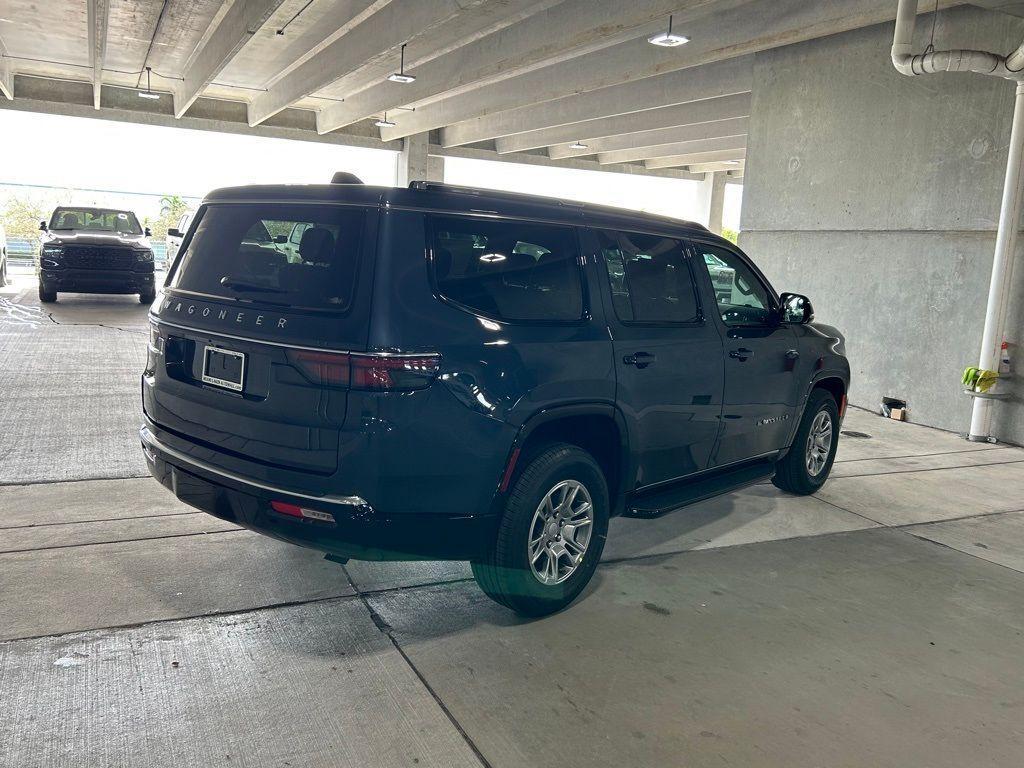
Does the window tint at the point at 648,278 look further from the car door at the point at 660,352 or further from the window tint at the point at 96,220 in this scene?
the window tint at the point at 96,220

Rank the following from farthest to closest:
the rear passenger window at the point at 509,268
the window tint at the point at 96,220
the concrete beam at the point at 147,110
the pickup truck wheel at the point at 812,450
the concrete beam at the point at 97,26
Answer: the concrete beam at the point at 147,110 < the window tint at the point at 96,220 < the concrete beam at the point at 97,26 < the pickup truck wheel at the point at 812,450 < the rear passenger window at the point at 509,268

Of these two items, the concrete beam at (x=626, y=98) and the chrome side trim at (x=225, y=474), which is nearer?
the chrome side trim at (x=225, y=474)

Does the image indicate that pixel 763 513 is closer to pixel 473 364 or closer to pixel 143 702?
pixel 473 364

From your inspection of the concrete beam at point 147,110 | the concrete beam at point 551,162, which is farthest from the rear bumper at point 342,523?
the concrete beam at point 551,162

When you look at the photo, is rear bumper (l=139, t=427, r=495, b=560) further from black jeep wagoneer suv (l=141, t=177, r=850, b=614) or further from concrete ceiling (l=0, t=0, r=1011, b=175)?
concrete ceiling (l=0, t=0, r=1011, b=175)

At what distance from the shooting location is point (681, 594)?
411 cm

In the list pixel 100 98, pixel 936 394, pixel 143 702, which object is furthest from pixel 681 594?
pixel 100 98

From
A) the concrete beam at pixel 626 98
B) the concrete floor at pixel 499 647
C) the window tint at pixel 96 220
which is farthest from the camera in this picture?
the window tint at pixel 96 220

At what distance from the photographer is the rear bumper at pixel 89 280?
14.2 meters

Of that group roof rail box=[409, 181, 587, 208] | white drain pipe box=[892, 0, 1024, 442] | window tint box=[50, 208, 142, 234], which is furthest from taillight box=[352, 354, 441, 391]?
window tint box=[50, 208, 142, 234]

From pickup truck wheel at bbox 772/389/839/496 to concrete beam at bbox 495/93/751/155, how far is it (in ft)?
30.1

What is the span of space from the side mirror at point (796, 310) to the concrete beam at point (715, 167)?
75.4 feet

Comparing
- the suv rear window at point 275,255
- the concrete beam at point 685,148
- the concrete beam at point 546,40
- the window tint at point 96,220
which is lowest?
the suv rear window at point 275,255

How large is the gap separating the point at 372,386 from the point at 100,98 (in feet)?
70.9
